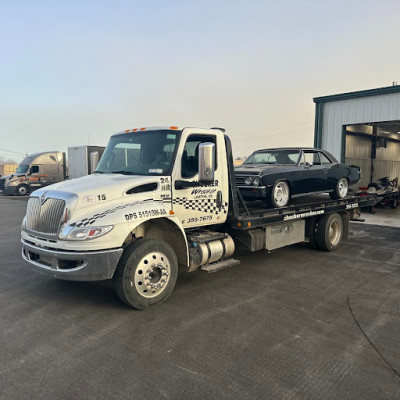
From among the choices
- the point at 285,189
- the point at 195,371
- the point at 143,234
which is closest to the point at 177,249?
the point at 143,234

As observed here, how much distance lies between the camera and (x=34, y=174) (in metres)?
24.4

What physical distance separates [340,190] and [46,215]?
23.0ft

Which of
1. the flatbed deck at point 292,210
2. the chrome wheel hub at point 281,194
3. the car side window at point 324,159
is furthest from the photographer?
the car side window at point 324,159

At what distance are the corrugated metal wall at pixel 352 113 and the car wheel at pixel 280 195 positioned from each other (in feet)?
33.2

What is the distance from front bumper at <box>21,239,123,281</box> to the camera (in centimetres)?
428

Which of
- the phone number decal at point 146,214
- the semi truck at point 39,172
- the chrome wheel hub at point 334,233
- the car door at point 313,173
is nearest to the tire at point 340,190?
the car door at point 313,173

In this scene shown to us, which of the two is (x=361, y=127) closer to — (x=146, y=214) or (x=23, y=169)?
(x=146, y=214)

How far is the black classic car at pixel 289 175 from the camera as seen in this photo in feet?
22.8

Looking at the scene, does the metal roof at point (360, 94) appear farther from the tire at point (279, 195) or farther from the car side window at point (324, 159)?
the tire at point (279, 195)

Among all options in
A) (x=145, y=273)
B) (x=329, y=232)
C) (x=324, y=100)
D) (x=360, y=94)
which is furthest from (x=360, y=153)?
(x=145, y=273)

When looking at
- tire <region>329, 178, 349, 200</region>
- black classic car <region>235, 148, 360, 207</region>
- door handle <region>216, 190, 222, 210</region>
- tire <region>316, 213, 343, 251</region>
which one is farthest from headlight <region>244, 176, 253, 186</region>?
tire <region>329, 178, 349, 200</region>

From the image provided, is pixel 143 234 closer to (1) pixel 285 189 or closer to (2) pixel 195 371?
(2) pixel 195 371

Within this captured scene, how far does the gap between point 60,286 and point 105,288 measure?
0.75m

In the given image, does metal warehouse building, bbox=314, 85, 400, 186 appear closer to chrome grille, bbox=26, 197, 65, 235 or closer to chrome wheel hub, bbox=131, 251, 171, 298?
chrome wheel hub, bbox=131, 251, 171, 298
